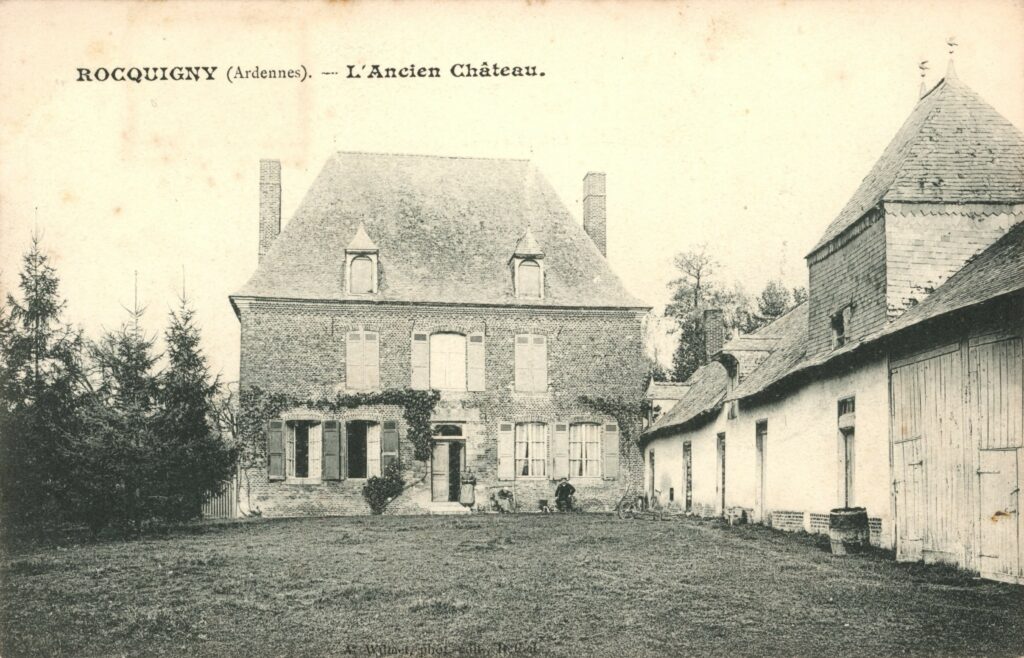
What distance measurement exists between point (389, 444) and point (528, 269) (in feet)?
20.3

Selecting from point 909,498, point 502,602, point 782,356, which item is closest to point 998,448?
point 909,498

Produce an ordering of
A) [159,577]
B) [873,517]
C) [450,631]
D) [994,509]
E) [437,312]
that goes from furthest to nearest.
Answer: [437,312] < [873,517] < [159,577] < [994,509] < [450,631]

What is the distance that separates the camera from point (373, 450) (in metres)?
25.8

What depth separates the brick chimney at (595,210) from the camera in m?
29.3

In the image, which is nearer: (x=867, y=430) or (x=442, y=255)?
(x=867, y=430)

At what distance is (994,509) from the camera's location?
10.1m

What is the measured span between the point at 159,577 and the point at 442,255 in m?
16.6

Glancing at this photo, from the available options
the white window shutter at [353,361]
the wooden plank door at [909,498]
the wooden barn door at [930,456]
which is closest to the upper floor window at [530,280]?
the white window shutter at [353,361]

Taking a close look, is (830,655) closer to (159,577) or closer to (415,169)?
(159,577)

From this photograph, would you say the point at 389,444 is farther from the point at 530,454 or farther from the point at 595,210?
the point at 595,210

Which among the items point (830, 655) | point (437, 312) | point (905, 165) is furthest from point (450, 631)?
point (437, 312)

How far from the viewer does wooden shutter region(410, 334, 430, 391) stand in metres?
26.0

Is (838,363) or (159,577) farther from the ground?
(838,363)

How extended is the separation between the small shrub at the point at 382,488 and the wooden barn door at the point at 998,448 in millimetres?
17231
